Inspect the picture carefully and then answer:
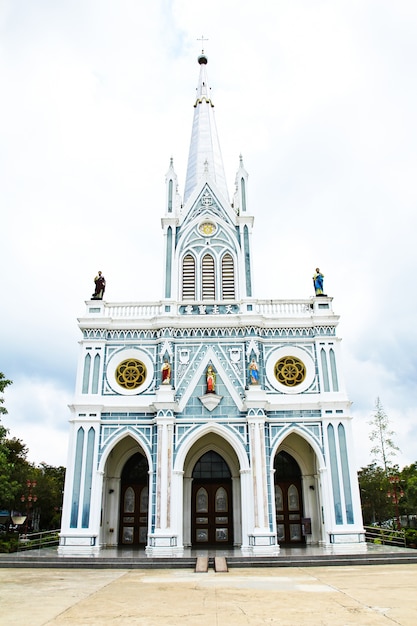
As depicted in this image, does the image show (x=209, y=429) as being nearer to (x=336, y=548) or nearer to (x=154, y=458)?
(x=154, y=458)

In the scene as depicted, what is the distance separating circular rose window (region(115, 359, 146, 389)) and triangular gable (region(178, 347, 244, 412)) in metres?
2.10

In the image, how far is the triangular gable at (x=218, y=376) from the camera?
21.5m

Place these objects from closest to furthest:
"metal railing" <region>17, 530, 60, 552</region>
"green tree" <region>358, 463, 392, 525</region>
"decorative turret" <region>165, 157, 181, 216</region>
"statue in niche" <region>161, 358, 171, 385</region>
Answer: "metal railing" <region>17, 530, 60, 552</region>
"statue in niche" <region>161, 358, 171, 385</region>
"decorative turret" <region>165, 157, 181, 216</region>
"green tree" <region>358, 463, 392, 525</region>

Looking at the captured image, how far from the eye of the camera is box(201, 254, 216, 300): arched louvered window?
2462cm

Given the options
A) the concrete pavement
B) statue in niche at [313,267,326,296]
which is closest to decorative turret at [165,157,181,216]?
statue in niche at [313,267,326,296]

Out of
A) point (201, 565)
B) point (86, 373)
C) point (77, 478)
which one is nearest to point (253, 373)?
point (86, 373)

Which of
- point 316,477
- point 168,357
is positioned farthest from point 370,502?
point 168,357

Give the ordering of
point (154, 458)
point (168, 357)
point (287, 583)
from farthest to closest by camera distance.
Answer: point (168, 357) → point (154, 458) → point (287, 583)

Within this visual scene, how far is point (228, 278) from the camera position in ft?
81.7

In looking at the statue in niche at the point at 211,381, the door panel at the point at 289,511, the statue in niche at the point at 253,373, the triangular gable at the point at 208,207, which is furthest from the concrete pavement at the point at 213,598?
the triangular gable at the point at 208,207

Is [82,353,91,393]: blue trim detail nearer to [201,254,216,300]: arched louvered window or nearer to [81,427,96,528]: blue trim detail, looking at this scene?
[81,427,96,528]: blue trim detail

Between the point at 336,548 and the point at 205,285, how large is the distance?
12479mm

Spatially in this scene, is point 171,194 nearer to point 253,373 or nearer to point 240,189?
point 240,189

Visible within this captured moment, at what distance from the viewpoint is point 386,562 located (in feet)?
52.2
